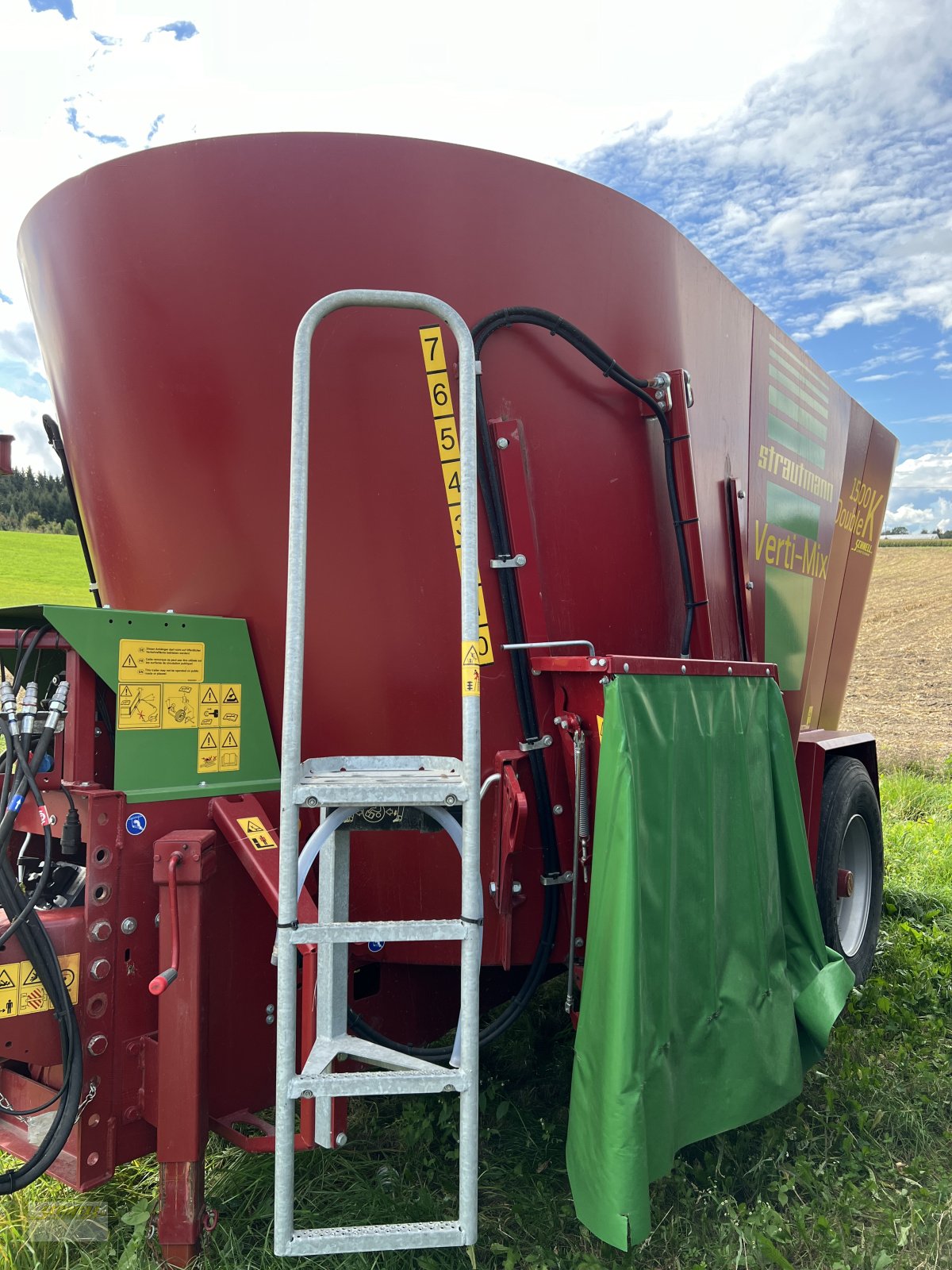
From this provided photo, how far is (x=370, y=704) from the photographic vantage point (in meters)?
2.31

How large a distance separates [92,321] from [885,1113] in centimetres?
315

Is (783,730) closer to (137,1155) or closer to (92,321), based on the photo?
Result: (137,1155)

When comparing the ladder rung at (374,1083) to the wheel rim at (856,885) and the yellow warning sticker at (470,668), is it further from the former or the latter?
the wheel rim at (856,885)

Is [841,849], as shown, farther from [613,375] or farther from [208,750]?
[208,750]

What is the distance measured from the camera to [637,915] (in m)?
1.96

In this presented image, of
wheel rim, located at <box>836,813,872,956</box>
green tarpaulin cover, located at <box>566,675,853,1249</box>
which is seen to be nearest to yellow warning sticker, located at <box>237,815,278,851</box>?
green tarpaulin cover, located at <box>566,675,853,1249</box>

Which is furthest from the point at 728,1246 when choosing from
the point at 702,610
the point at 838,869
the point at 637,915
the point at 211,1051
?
the point at 838,869

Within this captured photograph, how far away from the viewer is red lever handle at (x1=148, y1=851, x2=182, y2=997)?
192 cm

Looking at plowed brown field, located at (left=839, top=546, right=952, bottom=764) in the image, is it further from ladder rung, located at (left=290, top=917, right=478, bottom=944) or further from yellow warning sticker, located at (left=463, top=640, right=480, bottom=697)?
ladder rung, located at (left=290, top=917, right=478, bottom=944)

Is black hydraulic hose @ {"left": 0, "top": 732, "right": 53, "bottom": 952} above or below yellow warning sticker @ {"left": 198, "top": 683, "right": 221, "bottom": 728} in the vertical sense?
below

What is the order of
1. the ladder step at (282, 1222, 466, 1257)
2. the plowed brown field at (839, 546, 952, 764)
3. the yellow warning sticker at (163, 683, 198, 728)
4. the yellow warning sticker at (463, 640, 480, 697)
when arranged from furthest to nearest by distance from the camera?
the plowed brown field at (839, 546, 952, 764), the yellow warning sticker at (163, 683, 198, 728), the yellow warning sticker at (463, 640, 480, 697), the ladder step at (282, 1222, 466, 1257)

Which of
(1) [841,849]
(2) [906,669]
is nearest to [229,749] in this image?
(1) [841,849]

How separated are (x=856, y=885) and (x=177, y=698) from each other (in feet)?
10.3

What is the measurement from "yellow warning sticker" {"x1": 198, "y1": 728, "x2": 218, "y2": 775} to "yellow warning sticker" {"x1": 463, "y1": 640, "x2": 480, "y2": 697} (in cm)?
74
